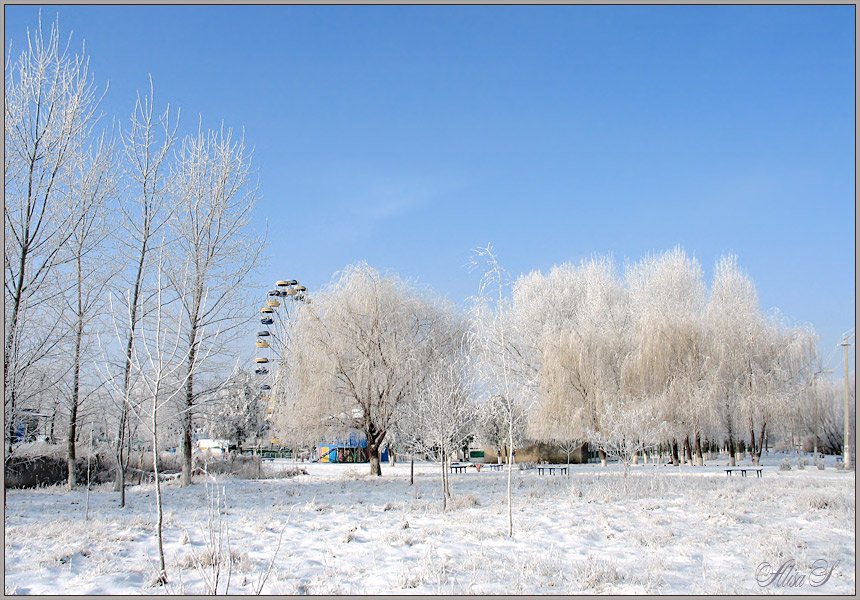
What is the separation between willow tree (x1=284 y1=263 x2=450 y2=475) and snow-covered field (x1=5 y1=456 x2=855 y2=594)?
722cm

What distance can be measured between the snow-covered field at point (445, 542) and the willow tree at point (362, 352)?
722 centimetres

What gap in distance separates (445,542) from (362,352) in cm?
1340

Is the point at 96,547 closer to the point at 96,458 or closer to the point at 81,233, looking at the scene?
the point at 81,233

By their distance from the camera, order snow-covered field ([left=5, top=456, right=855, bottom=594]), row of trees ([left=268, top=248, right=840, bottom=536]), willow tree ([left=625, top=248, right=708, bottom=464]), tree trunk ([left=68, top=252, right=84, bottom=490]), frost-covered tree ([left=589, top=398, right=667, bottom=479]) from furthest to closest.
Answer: willow tree ([left=625, top=248, right=708, bottom=464]) < row of trees ([left=268, top=248, right=840, bottom=536]) < frost-covered tree ([left=589, top=398, right=667, bottom=479]) < tree trunk ([left=68, top=252, right=84, bottom=490]) < snow-covered field ([left=5, top=456, right=855, bottom=594])

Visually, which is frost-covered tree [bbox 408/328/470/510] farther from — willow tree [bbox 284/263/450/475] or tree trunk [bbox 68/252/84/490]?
tree trunk [bbox 68/252/84/490]

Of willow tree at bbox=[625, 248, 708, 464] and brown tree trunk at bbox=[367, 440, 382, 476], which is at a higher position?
willow tree at bbox=[625, 248, 708, 464]

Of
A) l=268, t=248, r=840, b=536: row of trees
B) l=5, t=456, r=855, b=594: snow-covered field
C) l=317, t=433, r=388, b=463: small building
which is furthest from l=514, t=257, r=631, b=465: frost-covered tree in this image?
l=317, t=433, r=388, b=463: small building

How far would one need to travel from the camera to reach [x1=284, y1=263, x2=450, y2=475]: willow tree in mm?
21062

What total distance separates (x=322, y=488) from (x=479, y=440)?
22.8 m

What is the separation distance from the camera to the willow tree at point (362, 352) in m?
21.1

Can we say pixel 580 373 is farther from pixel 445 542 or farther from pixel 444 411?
pixel 445 542

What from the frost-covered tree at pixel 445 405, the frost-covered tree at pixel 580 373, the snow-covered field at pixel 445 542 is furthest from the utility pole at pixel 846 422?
the frost-covered tree at pixel 445 405

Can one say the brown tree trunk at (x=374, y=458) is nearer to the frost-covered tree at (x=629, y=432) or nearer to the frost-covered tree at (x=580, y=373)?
the frost-covered tree at (x=580, y=373)

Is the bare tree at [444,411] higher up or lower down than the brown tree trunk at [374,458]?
higher up
